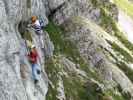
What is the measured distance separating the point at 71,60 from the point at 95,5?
643 inches

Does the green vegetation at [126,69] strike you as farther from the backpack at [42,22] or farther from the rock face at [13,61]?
the rock face at [13,61]

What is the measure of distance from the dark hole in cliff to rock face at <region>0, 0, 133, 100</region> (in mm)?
129

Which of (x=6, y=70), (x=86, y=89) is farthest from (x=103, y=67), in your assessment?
(x=6, y=70)

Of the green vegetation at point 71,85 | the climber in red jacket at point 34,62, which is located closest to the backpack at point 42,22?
the green vegetation at point 71,85

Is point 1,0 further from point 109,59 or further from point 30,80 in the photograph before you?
point 109,59

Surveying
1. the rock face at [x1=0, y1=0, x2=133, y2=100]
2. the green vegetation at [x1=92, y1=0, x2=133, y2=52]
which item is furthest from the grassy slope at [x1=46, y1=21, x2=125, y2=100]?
the green vegetation at [x1=92, y1=0, x2=133, y2=52]

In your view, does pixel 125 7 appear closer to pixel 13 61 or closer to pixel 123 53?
pixel 123 53

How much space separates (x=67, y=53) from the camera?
2092 inches

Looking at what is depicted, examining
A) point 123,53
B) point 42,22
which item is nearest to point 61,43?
point 42,22

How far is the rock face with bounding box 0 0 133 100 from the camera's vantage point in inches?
1420

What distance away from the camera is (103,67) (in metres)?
55.2

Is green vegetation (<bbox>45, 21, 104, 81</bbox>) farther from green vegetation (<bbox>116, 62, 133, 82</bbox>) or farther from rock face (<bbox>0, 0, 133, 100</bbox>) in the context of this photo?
green vegetation (<bbox>116, 62, 133, 82</bbox>)

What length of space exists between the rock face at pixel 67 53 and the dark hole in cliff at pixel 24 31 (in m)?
0.13

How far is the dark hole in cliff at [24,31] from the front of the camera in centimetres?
4219
